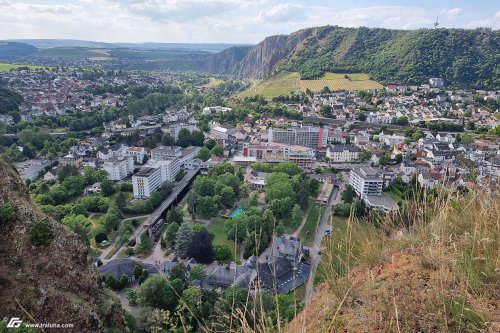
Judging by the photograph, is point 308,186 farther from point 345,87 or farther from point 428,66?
point 428,66

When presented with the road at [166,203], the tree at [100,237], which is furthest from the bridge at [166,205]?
the tree at [100,237]

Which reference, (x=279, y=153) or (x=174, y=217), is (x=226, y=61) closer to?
(x=279, y=153)

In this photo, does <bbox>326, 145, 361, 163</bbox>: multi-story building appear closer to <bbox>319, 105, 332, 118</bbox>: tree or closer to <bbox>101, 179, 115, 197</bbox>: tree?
<bbox>319, 105, 332, 118</bbox>: tree

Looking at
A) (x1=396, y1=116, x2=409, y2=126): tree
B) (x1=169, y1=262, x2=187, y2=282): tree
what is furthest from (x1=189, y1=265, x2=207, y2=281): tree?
(x1=396, y1=116, x2=409, y2=126): tree

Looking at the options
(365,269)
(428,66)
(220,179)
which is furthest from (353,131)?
(365,269)

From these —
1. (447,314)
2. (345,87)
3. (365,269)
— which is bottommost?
(345,87)

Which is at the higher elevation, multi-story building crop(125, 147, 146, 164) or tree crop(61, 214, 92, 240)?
tree crop(61, 214, 92, 240)
